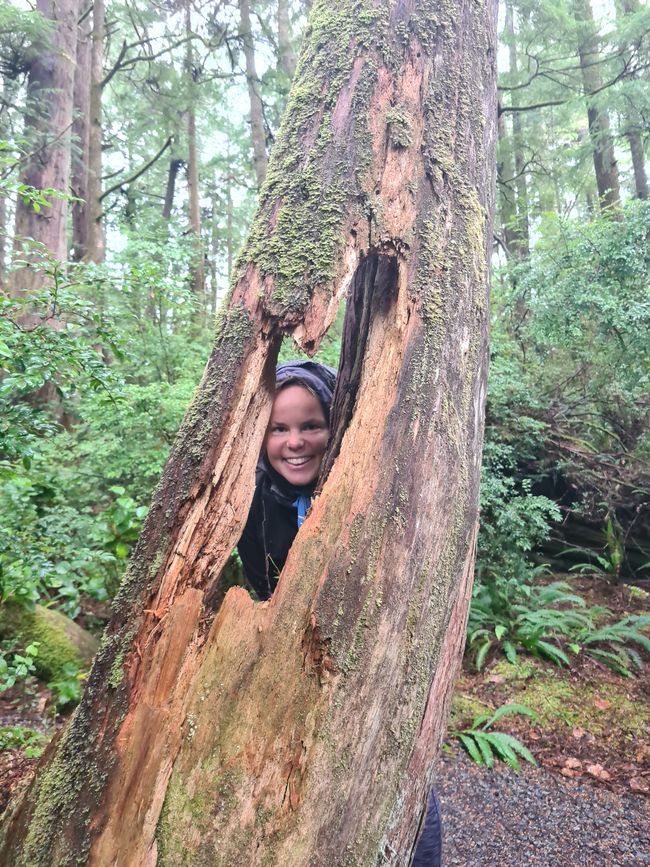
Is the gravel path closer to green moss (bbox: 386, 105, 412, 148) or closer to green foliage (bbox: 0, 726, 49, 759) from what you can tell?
green foliage (bbox: 0, 726, 49, 759)

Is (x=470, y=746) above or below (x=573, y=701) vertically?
below

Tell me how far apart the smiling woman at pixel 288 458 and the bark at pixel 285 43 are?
11.1m

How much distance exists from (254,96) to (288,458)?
12.3 meters

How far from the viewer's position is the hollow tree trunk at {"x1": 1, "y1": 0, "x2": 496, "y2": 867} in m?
1.25

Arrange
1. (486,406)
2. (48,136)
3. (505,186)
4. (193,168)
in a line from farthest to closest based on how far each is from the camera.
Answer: (193,168) < (505,186) < (48,136) < (486,406)

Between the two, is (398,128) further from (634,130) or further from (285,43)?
(285,43)

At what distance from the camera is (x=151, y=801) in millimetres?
1242

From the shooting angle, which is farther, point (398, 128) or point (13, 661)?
point (13, 661)

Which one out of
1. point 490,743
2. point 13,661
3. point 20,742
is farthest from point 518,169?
point 20,742

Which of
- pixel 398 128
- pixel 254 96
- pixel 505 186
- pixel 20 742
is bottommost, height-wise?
pixel 20 742

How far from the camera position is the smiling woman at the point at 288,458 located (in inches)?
87.5

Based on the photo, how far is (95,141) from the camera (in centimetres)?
1223

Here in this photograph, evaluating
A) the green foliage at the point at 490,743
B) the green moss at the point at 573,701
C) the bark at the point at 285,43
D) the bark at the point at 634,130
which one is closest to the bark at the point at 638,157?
the bark at the point at 634,130

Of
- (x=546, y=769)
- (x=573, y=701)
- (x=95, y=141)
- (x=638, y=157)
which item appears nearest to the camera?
(x=546, y=769)
